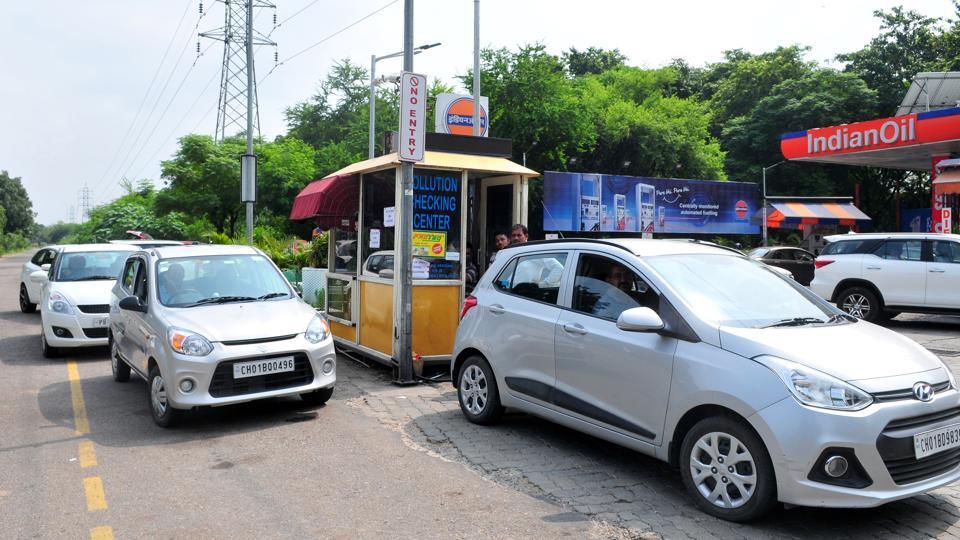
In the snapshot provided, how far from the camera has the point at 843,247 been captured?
13.8 m

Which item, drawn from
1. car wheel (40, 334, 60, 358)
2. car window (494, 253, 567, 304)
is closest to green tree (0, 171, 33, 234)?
car wheel (40, 334, 60, 358)

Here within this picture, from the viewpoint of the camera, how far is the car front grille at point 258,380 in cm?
632

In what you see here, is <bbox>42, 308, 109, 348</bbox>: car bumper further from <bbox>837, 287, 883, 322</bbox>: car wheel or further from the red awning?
<bbox>837, 287, 883, 322</bbox>: car wheel

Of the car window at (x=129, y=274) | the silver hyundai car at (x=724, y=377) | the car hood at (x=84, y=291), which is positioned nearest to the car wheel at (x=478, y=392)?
the silver hyundai car at (x=724, y=377)

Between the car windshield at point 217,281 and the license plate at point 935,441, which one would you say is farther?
the car windshield at point 217,281

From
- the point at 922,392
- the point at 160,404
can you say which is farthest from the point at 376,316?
the point at 922,392

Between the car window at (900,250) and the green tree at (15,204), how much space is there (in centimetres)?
9863

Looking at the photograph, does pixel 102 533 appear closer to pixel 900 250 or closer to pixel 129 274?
pixel 129 274

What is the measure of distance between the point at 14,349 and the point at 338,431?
24.3 feet

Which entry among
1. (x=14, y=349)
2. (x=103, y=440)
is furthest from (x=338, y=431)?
(x=14, y=349)

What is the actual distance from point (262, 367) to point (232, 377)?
27 cm

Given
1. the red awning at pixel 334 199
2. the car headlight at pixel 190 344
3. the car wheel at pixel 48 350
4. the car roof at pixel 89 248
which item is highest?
the red awning at pixel 334 199

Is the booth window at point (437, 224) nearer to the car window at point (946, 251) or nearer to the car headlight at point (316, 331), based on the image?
the car headlight at point (316, 331)

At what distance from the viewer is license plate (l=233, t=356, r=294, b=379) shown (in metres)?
6.35
